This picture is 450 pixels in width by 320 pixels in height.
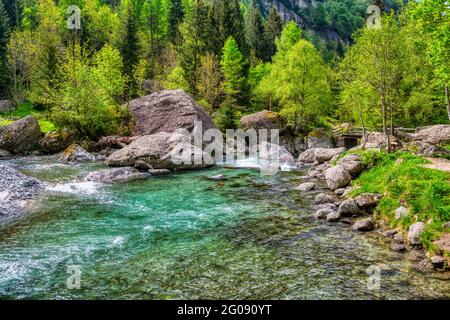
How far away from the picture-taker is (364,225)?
15.4m

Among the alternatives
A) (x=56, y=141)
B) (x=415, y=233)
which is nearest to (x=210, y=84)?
(x=56, y=141)

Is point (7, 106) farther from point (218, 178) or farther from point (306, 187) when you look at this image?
point (306, 187)

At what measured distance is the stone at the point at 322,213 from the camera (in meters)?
17.1

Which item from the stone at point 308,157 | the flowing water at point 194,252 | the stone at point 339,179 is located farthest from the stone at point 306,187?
the stone at point 308,157

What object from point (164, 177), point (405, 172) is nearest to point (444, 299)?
point (405, 172)

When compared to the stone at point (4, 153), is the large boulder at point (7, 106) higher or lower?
higher

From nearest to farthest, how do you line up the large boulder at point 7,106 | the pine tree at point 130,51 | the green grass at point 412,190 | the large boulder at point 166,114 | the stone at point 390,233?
the green grass at point 412,190, the stone at point 390,233, the large boulder at point 166,114, the pine tree at point 130,51, the large boulder at point 7,106

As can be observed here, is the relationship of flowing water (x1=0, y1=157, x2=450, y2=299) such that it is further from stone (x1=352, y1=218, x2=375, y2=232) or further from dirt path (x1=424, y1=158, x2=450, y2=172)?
dirt path (x1=424, y1=158, x2=450, y2=172)

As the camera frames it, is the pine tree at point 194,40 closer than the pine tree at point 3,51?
Yes

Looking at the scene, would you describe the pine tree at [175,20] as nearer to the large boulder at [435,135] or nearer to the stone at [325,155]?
the stone at [325,155]

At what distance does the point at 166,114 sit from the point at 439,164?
27363mm

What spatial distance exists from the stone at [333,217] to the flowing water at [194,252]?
58 centimetres
